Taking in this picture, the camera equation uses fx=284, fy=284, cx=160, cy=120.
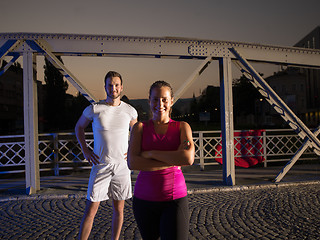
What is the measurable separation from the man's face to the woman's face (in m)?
1.10

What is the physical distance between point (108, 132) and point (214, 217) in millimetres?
2891

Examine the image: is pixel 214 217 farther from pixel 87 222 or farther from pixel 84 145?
pixel 84 145

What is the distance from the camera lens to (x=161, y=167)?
214cm

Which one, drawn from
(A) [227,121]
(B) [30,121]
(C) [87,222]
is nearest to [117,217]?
(C) [87,222]

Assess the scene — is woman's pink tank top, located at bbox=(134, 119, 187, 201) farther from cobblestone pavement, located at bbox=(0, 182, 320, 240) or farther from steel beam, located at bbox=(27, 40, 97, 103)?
steel beam, located at bbox=(27, 40, 97, 103)

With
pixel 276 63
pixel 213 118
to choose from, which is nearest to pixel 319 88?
pixel 213 118

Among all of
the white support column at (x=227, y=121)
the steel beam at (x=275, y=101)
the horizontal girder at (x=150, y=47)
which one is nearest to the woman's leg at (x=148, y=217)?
the horizontal girder at (x=150, y=47)

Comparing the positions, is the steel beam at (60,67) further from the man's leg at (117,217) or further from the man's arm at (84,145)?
the man's leg at (117,217)

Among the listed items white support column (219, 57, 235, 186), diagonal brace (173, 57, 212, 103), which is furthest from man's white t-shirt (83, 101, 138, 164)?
white support column (219, 57, 235, 186)

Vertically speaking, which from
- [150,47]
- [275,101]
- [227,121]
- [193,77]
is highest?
[150,47]

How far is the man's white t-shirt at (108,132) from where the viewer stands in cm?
318

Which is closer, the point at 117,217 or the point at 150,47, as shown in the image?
the point at 117,217

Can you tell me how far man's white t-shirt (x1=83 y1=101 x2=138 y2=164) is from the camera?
318 centimetres

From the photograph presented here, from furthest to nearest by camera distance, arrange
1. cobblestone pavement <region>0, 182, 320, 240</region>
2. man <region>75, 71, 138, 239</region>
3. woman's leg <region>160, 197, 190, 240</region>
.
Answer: cobblestone pavement <region>0, 182, 320, 240</region> → man <region>75, 71, 138, 239</region> → woman's leg <region>160, 197, 190, 240</region>
